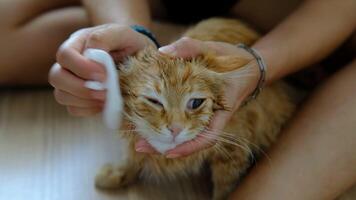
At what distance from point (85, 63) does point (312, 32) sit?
1.85 ft

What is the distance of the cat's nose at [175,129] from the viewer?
907mm

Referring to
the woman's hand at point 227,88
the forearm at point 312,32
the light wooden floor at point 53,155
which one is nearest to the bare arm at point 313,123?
the forearm at point 312,32

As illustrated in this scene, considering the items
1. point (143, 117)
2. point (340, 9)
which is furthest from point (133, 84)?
point (340, 9)

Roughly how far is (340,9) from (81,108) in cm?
63

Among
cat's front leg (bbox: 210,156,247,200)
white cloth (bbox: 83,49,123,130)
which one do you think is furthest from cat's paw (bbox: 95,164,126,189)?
white cloth (bbox: 83,49,123,130)

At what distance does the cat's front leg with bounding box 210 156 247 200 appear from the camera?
117 centimetres

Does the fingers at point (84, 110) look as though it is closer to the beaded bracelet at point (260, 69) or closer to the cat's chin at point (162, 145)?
the cat's chin at point (162, 145)

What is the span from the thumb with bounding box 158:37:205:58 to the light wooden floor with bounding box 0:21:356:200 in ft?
1.39

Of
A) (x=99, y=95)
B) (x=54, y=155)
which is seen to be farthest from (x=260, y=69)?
(x=54, y=155)

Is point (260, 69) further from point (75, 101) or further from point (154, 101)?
point (75, 101)

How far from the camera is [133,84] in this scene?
0.94 meters

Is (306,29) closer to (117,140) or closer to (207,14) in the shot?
(207,14)

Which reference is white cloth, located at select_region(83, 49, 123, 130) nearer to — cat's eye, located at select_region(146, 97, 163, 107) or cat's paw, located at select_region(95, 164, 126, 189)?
cat's eye, located at select_region(146, 97, 163, 107)

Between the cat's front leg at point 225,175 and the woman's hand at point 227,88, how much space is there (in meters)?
0.17
